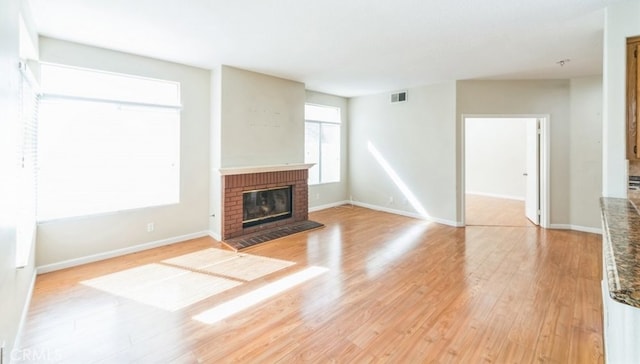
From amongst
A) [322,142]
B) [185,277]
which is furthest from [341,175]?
[185,277]

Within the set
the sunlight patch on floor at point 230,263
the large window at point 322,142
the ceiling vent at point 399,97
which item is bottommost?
the sunlight patch on floor at point 230,263

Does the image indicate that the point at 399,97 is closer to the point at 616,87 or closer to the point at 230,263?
the point at 616,87

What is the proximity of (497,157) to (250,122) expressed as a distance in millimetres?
7701

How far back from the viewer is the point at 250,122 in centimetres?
502

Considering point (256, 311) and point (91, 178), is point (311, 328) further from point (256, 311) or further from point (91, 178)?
point (91, 178)

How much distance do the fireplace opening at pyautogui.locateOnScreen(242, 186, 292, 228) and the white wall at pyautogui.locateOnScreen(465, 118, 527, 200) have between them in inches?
259

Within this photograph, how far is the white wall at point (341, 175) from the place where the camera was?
6848mm

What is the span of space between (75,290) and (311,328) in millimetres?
2450

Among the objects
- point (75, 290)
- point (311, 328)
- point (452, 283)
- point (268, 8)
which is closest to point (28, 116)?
point (75, 290)

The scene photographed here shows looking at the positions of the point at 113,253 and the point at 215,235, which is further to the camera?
the point at 215,235

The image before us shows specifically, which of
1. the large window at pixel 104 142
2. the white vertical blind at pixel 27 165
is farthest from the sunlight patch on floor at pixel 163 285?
the large window at pixel 104 142

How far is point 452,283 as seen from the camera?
3158 millimetres

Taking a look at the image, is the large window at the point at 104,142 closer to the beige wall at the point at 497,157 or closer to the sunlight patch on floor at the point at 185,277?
the sunlight patch on floor at the point at 185,277

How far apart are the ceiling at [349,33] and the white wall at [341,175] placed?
2.00m
